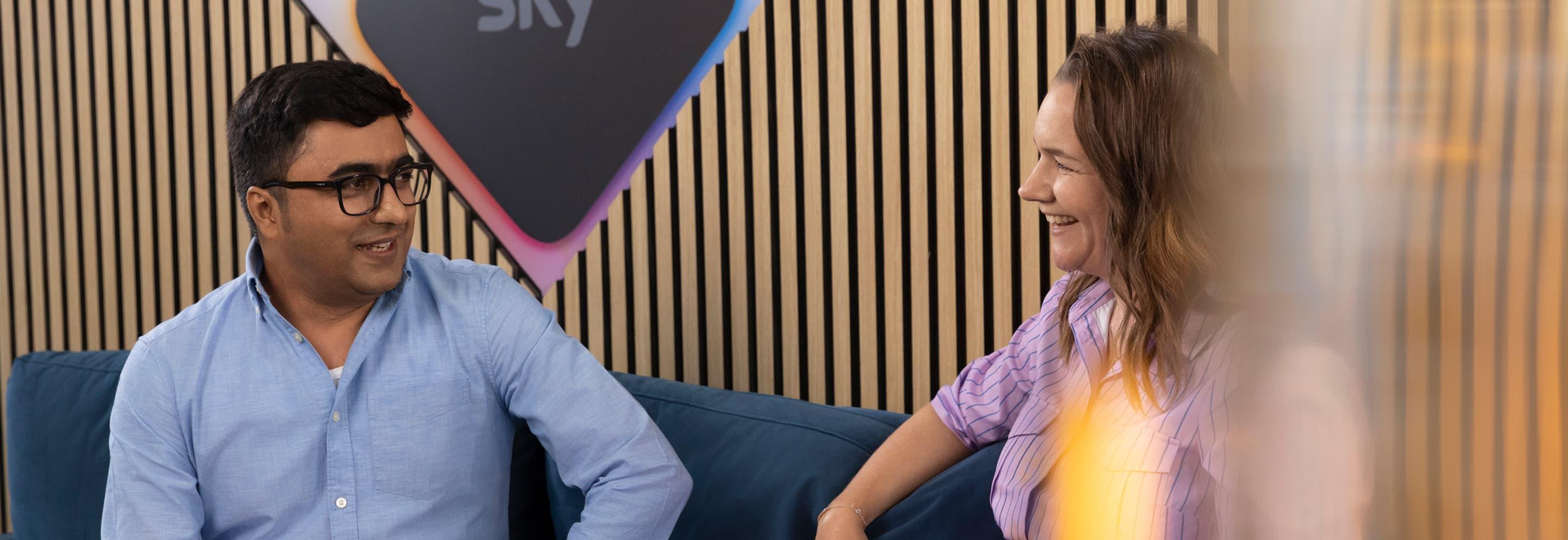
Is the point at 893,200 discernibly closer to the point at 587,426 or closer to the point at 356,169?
the point at 587,426

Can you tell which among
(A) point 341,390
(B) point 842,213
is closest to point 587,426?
(A) point 341,390

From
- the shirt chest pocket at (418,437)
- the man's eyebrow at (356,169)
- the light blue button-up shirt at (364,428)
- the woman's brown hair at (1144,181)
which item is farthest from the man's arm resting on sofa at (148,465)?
the woman's brown hair at (1144,181)

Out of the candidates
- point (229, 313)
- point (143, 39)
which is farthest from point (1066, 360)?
point (143, 39)

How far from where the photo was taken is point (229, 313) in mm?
1920

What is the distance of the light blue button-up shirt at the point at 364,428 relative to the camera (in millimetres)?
1801

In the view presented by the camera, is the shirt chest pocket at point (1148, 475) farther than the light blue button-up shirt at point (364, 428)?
No

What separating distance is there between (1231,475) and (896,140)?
210 centimetres

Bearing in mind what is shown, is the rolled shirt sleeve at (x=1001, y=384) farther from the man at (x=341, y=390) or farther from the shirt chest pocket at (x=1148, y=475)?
the man at (x=341, y=390)

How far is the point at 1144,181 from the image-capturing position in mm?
1388

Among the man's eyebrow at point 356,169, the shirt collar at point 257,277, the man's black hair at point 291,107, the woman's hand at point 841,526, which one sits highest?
the man's black hair at point 291,107

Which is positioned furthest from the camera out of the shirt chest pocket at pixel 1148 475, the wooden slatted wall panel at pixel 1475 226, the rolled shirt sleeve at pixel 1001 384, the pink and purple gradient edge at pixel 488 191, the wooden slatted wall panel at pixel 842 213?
the pink and purple gradient edge at pixel 488 191

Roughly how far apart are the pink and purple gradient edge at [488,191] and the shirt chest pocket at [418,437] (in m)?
0.80

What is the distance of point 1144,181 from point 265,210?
1.36 m

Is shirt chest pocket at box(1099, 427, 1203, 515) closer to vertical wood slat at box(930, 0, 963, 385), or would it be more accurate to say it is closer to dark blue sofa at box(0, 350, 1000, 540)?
dark blue sofa at box(0, 350, 1000, 540)
